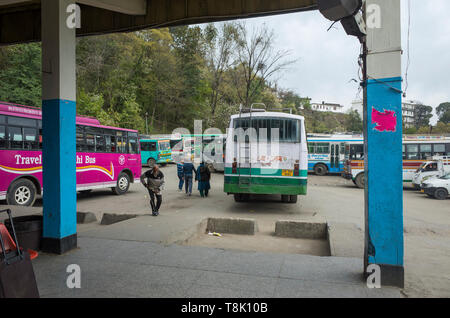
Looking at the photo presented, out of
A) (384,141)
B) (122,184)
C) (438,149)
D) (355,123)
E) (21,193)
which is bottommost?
(122,184)

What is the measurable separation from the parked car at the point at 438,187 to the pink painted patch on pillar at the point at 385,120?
13210 mm

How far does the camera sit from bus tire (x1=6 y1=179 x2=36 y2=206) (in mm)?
10720

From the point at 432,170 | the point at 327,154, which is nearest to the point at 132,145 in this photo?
the point at 432,170

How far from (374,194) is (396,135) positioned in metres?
0.78

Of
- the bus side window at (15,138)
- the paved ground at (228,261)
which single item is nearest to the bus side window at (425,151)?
the paved ground at (228,261)

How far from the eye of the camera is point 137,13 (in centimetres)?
777

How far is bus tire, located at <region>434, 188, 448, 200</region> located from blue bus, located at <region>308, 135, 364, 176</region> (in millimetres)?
9640

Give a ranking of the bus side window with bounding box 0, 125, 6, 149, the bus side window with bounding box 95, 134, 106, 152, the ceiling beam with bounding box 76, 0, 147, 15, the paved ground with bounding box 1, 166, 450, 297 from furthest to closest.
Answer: the bus side window with bounding box 95, 134, 106, 152 < the bus side window with bounding box 0, 125, 6, 149 < the ceiling beam with bounding box 76, 0, 147, 15 < the paved ground with bounding box 1, 166, 450, 297

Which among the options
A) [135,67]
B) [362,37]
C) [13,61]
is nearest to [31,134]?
[362,37]

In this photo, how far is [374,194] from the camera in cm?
398

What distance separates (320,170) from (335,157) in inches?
65.1

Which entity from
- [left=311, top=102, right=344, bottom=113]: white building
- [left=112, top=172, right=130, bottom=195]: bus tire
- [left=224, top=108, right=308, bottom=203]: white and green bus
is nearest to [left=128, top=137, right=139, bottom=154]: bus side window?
[left=112, top=172, right=130, bottom=195]: bus tire

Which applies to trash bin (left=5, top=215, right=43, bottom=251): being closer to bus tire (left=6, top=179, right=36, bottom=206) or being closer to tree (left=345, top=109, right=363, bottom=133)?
bus tire (left=6, top=179, right=36, bottom=206)

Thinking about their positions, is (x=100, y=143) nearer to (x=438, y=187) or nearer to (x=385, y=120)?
(x=385, y=120)
